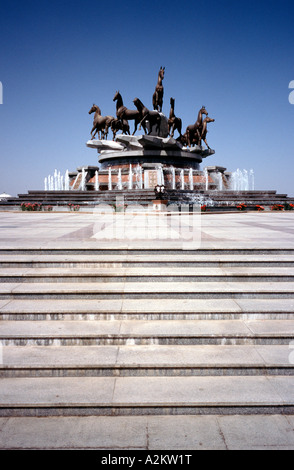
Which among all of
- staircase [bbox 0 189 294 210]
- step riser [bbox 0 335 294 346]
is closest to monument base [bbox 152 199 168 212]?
staircase [bbox 0 189 294 210]

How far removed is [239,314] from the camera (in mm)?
4109

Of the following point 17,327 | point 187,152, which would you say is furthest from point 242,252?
point 187,152

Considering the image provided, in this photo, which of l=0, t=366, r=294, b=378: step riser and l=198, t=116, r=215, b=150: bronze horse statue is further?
l=198, t=116, r=215, b=150: bronze horse statue

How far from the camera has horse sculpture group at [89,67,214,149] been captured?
105 feet

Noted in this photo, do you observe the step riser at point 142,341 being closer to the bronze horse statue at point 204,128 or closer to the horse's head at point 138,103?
the horse's head at point 138,103

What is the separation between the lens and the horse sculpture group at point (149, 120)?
3212 cm

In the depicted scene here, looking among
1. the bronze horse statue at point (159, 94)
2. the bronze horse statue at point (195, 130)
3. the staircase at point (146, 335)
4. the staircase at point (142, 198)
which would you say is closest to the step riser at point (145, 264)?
the staircase at point (146, 335)

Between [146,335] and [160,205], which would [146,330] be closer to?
[146,335]

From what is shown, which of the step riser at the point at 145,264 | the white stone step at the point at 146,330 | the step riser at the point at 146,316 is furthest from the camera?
the step riser at the point at 145,264

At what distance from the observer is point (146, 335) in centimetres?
371

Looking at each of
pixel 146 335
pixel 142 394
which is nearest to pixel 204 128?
pixel 146 335

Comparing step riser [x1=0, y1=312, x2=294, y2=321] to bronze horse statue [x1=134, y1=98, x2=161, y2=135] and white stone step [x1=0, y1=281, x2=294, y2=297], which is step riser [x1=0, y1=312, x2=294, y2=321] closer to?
A: white stone step [x1=0, y1=281, x2=294, y2=297]
